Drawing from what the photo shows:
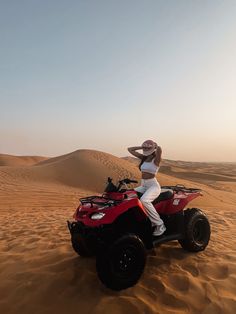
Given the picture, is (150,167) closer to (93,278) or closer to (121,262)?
(121,262)

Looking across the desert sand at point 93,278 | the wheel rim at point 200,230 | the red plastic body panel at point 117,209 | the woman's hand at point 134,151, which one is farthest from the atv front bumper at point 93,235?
the wheel rim at point 200,230

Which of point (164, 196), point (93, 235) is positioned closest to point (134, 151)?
A: point (164, 196)

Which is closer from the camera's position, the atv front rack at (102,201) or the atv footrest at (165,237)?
the atv front rack at (102,201)

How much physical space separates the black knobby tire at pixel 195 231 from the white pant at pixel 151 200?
697 mm

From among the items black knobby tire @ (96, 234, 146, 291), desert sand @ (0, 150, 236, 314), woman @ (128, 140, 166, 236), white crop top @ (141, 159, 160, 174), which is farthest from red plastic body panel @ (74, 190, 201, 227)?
desert sand @ (0, 150, 236, 314)

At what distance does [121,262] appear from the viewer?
4.62m

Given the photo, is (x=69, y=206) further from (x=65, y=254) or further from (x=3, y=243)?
(x=65, y=254)

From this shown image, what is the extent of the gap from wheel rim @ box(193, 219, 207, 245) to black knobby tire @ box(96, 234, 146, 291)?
6.41 feet

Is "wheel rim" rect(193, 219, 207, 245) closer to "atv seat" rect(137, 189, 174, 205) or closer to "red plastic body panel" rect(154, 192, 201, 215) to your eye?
"red plastic body panel" rect(154, 192, 201, 215)

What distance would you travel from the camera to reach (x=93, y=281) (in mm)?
4910

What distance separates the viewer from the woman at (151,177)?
213 inches

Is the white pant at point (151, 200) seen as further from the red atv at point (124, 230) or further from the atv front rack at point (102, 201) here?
the atv front rack at point (102, 201)

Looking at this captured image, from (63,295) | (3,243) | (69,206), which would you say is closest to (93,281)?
(63,295)

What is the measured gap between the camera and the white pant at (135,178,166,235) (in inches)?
210
